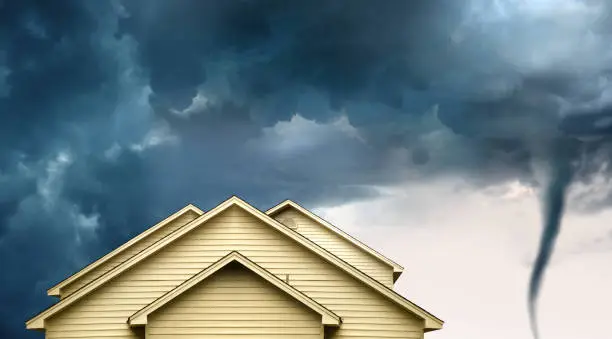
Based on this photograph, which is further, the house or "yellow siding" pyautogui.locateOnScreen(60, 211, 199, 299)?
"yellow siding" pyautogui.locateOnScreen(60, 211, 199, 299)

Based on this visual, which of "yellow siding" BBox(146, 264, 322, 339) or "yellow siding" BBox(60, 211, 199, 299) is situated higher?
"yellow siding" BBox(60, 211, 199, 299)

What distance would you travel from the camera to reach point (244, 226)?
2173cm

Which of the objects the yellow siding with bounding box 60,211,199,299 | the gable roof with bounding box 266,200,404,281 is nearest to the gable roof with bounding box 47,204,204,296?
the yellow siding with bounding box 60,211,199,299

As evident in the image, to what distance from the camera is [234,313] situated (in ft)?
65.0

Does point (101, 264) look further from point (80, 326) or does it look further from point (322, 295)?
point (322, 295)

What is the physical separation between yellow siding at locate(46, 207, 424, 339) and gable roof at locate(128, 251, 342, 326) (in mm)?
1153

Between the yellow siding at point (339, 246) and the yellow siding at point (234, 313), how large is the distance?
390 inches

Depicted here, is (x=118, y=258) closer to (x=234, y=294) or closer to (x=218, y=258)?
Result: (x=218, y=258)

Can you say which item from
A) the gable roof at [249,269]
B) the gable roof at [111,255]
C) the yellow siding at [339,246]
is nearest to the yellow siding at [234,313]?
the gable roof at [249,269]

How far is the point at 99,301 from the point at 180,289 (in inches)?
115

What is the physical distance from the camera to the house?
19.7m

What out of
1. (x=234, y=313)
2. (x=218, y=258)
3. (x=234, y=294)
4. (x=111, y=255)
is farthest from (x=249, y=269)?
(x=111, y=255)

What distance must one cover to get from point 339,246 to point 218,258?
33.8ft

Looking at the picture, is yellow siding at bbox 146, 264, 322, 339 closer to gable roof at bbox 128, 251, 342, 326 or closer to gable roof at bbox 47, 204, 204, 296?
gable roof at bbox 128, 251, 342, 326
